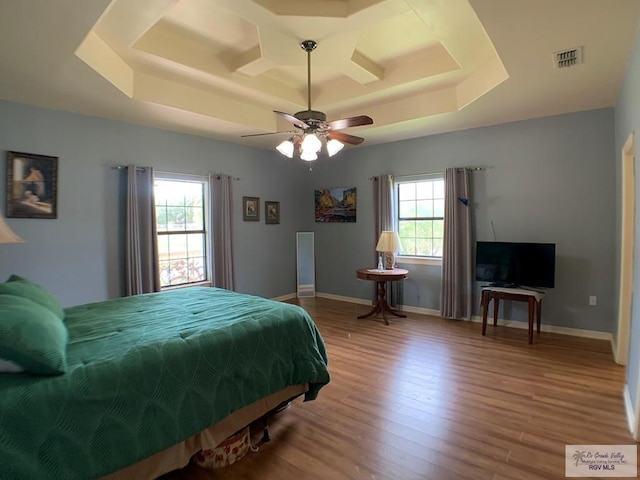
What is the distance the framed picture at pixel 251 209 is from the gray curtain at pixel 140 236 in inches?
60.5

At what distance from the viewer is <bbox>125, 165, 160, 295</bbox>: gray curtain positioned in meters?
4.15

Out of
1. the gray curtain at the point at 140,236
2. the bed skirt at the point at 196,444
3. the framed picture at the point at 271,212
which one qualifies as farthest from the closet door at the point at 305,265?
the bed skirt at the point at 196,444

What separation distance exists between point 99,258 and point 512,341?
4900 mm

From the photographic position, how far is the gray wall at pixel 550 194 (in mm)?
3922

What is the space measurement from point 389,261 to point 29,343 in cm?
447

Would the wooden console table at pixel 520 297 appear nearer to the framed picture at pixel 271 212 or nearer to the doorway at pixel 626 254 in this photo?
the doorway at pixel 626 254

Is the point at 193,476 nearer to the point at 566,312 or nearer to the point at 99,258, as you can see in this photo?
the point at 99,258

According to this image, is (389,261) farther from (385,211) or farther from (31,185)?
(31,185)

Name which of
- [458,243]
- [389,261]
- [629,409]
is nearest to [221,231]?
[389,261]

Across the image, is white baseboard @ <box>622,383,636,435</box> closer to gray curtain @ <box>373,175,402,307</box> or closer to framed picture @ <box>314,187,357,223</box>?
gray curtain @ <box>373,175,402,307</box>

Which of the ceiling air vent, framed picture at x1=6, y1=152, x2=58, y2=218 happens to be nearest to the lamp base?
the ceiling air vent

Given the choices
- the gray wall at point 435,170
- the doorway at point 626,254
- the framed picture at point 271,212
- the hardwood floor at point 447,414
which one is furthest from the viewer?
the framed picture at point 271,212

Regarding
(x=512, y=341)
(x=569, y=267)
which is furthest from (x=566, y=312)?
(x=512, y=341)

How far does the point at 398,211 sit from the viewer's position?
5.54 meters
